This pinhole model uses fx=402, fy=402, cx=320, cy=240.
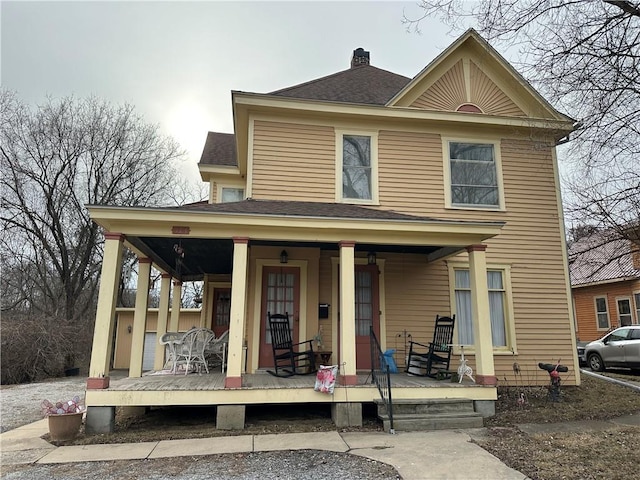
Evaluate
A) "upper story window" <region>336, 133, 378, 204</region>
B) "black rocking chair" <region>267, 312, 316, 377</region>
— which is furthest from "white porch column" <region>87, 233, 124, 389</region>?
"upper story window" <region>336, 133, 378, 204</region>

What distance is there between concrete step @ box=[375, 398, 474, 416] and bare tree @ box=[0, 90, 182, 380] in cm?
1309

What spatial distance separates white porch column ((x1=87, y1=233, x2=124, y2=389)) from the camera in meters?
5.31

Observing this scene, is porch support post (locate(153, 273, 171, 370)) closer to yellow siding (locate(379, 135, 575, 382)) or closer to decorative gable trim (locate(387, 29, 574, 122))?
yellow siding (locate(379, 135, 575, 382))

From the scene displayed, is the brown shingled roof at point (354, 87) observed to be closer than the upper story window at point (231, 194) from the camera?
Yes

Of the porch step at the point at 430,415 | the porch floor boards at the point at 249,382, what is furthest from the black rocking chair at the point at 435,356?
the porch step at the point at 430,415

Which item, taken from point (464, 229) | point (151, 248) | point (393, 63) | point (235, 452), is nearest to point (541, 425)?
point (464, 229)

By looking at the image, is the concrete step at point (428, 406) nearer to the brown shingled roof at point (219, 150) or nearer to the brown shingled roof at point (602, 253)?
the brown shingled roof at point (602, 253)

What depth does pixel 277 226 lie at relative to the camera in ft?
19.2

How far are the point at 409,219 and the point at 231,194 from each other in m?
6.15

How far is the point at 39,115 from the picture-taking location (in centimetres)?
1664

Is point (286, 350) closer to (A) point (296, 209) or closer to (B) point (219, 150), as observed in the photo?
(A) point (296, 209)

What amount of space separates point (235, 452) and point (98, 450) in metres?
1.63

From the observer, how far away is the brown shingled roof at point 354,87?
8.38 meters

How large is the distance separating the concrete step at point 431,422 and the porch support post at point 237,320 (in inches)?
80.6
